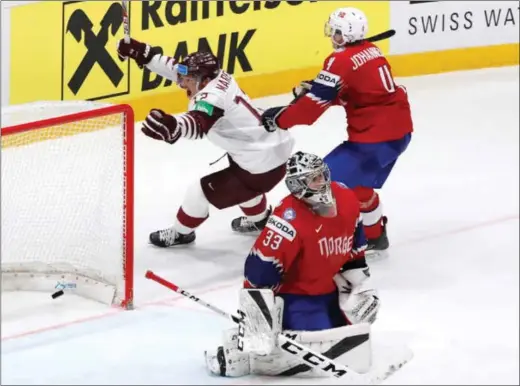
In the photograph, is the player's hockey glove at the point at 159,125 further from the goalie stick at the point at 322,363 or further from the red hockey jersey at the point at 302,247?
the goalie stick at the point at 322,363

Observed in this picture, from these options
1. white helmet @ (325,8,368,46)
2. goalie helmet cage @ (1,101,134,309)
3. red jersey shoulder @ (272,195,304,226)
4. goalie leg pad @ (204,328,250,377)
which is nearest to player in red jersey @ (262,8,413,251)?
white helmet @ (325,8,368,46)

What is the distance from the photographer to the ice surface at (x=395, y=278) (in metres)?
3.55

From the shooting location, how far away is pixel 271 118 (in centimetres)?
439

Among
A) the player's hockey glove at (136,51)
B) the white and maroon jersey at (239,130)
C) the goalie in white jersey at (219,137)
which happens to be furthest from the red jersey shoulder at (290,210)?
the player's hockey glove at (136,51)

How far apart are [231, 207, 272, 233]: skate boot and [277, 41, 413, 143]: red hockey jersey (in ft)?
1.92

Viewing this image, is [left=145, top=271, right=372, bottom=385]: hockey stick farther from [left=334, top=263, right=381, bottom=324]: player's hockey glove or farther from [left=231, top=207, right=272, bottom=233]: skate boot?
[left=231, top=207, right=272, bottom=233]: skate boot

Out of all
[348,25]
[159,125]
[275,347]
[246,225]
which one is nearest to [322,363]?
[275,347]

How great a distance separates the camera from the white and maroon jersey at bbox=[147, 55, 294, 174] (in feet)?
14.1

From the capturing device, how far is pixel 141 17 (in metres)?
6.02

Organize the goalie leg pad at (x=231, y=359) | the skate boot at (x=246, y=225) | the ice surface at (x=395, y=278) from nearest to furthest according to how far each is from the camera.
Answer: the goalie leg pad at (x=231, y=359) < the ice surface at (x=395, y=278) < the skate boot at (x=246, y=225)

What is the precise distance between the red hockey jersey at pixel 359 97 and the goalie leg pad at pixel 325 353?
3.77 ft

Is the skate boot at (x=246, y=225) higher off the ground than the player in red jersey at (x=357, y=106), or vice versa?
the player in red jersey at (x=357, y=106)

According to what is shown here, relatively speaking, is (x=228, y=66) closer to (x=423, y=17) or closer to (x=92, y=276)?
(x=423, y=17)

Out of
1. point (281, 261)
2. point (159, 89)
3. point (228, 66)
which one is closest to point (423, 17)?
point (228, 66)
